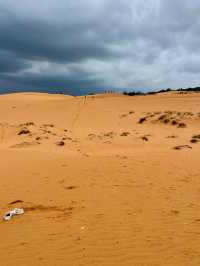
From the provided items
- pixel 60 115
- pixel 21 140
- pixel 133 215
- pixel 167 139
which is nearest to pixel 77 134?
pixel 21 140

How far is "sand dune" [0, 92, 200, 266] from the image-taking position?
195 inches

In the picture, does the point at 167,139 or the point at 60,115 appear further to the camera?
the point at 60,115

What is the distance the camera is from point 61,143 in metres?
14.3

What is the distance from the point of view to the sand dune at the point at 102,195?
195 inches

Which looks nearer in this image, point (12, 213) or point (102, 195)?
point (12, 213)

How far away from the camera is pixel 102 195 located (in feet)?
25.1

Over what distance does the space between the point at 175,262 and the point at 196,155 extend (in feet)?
22.8

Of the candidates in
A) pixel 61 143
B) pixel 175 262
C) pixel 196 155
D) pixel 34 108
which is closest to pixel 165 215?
pixel 175 262

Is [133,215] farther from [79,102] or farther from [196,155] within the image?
[79,102]

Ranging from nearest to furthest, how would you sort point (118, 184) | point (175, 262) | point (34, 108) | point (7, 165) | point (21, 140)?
point (175, 262)
point (118, 184)
point (7, 165)
point (21, 140)
point (34, 108)

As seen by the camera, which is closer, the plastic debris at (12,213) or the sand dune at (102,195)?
the sand dune at (102,195)

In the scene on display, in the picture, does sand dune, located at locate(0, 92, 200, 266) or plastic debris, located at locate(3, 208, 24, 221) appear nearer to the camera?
sand dune, located at locate(0, 92, 200, 266)

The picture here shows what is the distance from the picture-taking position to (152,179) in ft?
28.3

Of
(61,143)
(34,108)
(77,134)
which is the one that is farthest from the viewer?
(34,108)
